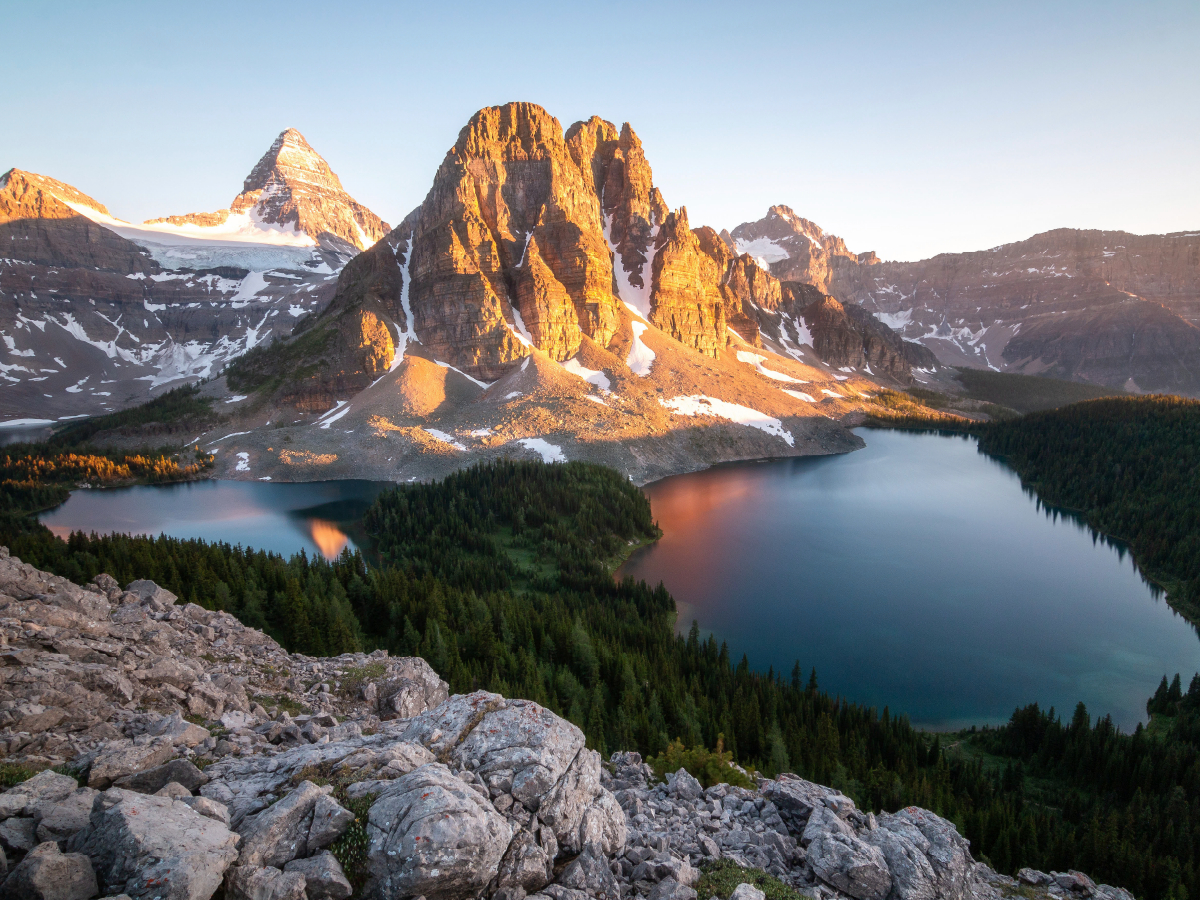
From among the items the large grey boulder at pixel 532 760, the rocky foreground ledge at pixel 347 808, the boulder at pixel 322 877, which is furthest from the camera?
the large grey boulder at pixel 532 760

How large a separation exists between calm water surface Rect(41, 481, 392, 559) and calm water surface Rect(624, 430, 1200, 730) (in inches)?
1273

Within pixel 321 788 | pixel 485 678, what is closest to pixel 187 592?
pixel 485 678

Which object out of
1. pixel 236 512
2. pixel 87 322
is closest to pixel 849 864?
pixel 236 512

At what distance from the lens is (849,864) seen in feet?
33.2

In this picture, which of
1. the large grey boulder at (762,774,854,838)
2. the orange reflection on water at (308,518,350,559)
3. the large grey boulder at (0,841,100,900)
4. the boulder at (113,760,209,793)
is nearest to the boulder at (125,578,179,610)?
the boulder at (113,760,209,793)

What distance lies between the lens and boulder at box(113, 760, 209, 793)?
7961 millimetres

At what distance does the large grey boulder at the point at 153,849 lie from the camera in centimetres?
600

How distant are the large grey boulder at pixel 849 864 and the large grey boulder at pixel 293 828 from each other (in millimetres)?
8095

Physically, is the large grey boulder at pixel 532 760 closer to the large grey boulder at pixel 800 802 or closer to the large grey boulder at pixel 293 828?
the large grey boulder at pixel 293 828

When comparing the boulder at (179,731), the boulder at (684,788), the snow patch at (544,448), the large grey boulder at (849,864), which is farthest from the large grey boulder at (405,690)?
the snow patch at (544,448)

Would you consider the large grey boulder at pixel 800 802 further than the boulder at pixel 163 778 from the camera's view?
Yes

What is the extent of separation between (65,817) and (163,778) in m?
1.48

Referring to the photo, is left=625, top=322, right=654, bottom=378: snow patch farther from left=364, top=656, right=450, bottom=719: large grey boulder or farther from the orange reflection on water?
left=364, top=656, right=450, bottom=719: large grey boulder

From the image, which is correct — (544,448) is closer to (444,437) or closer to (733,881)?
(444,437)
